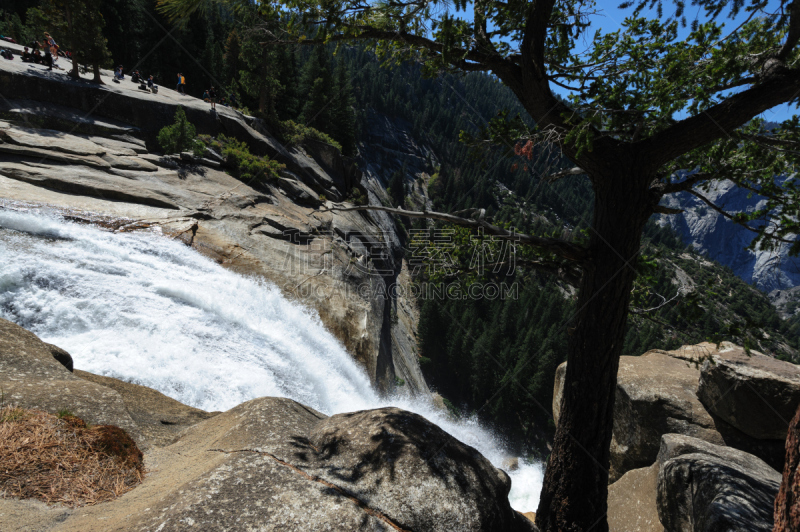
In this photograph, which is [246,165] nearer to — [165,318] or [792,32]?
[165,318]

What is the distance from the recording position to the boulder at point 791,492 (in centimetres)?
197

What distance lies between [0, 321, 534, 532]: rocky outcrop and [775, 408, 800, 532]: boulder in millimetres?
1887

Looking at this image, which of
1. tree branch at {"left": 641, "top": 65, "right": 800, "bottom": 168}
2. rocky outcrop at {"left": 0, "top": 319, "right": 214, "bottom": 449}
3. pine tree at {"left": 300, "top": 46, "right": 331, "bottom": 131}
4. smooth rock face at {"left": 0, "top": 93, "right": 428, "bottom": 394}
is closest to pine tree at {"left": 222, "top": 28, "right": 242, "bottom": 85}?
pine tree at {"left": 300, "top": 46, "right": 331, "bottom": 131}

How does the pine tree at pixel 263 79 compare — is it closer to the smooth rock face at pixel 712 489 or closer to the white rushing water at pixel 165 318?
the white rushing water at pixel 165 318

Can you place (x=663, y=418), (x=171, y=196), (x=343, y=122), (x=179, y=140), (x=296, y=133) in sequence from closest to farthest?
(x=663, y=418) → (x=171, y=196) → (x=179, y=140) → (x=296, y=133) → (x=343, y=122)

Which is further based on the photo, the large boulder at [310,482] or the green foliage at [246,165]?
the green foliage at [246,165]

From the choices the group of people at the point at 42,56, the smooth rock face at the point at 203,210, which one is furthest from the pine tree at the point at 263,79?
the group of people at the point at 42,56

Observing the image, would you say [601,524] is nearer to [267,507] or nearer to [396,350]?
[267,507]

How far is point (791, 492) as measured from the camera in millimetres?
2029

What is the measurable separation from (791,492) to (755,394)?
5137mm

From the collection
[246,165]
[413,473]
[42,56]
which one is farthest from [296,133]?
[413,473]

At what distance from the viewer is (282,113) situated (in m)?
38.5

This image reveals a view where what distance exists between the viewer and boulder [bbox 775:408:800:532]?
6.45 feet

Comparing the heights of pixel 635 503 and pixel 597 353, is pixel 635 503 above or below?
below
